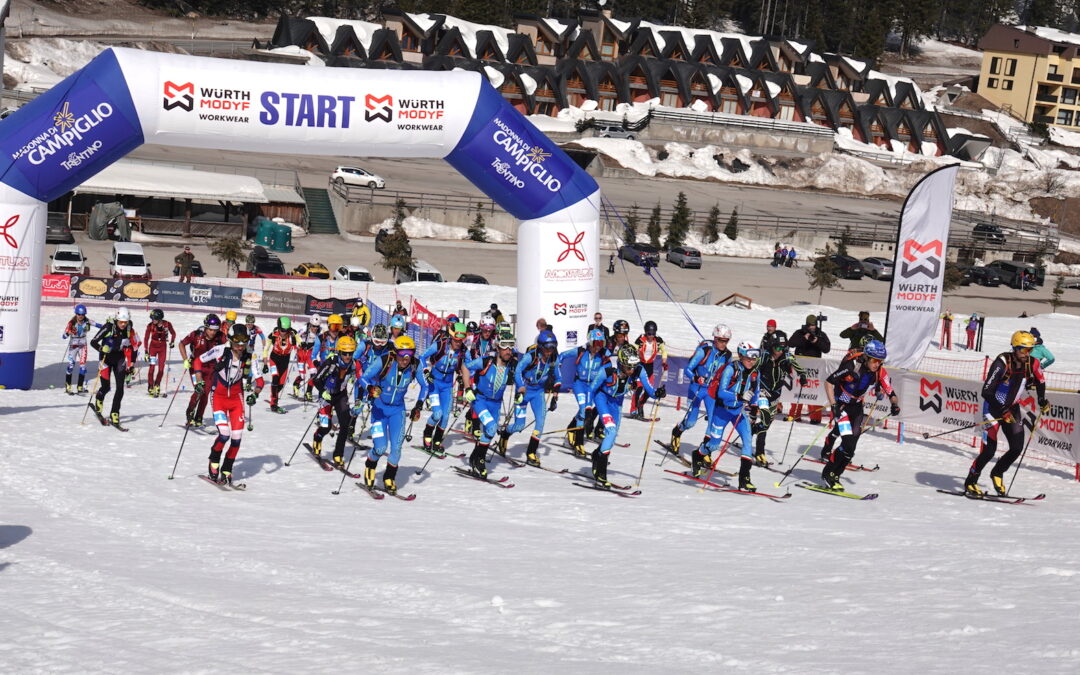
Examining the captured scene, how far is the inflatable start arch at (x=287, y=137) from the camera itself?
1902 centimetres

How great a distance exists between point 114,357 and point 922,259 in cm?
1556

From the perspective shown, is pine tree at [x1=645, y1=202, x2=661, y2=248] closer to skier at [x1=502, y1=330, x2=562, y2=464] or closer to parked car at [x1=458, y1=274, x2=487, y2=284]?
parked car at [x1=458, y1=274, x2=487, y2=284]

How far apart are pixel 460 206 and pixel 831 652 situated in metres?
50.5

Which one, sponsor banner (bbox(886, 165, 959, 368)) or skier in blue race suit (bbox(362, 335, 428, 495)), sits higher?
sponsor banner (bbox(886, 165, 959, 368))

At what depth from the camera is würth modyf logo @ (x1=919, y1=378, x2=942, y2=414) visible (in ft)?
62.6

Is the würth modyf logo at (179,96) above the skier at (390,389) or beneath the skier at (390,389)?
above

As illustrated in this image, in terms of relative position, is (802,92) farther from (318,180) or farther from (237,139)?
(237,139)

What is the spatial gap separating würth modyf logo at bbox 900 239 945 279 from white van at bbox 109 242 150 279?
23734 mm

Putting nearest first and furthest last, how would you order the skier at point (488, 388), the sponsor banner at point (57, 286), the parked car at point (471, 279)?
the skier at point (488, 388) < the sponsor banner at point (57, 286) < the parked car at point (471, 279)

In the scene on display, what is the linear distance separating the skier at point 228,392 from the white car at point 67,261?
24.7 meters

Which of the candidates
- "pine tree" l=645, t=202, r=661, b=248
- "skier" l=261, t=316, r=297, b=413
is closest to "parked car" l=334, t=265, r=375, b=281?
"skier" l=261, t=316, r=297, b=413

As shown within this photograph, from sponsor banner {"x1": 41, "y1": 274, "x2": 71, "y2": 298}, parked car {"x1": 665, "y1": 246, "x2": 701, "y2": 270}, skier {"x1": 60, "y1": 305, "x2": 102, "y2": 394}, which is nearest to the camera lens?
skier {"x1": 60, "y1": 305, "x2": 102, "y2": 394}

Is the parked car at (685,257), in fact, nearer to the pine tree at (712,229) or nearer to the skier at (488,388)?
the pine tree at (712,229)

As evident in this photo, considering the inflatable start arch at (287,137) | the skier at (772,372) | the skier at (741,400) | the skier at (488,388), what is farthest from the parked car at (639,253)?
the skier at (488,388)
